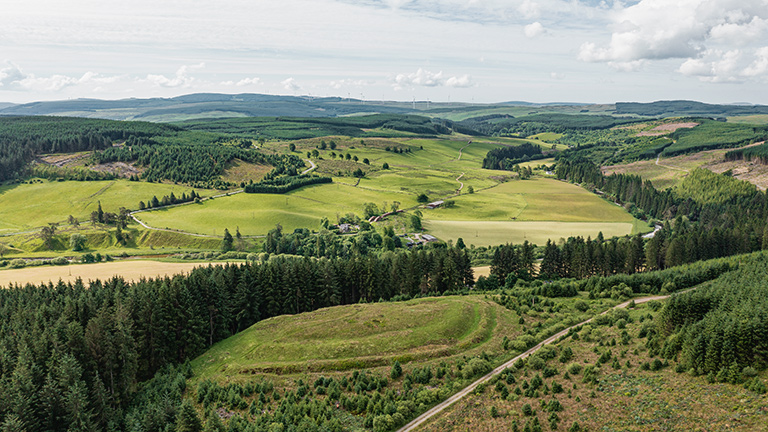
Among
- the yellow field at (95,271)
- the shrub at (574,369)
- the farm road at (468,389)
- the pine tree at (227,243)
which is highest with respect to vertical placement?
the shrub at (574,369)

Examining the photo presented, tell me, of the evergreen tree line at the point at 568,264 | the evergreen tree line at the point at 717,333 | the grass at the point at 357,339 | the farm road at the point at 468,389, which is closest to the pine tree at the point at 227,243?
the grass at the point at 357,339

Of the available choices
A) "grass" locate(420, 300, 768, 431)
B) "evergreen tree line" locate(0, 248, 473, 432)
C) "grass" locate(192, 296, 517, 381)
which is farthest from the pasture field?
"grass" locate(420, 300, 768, 431)

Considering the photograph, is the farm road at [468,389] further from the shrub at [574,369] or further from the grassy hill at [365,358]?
the shrub at [574,369]

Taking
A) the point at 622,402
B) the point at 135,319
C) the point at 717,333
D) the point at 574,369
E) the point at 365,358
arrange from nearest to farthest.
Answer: the point at 622,402 → the point at 717,333 → the point at 574,369 → the point at 365,358 → the point at 135,319

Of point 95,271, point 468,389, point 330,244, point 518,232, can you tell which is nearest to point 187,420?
point 468,389

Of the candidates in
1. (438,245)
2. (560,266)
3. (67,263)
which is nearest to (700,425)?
(560,266)

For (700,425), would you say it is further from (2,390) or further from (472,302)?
(2,390)

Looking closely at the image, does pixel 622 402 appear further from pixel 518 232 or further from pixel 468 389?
pixel 518 232
